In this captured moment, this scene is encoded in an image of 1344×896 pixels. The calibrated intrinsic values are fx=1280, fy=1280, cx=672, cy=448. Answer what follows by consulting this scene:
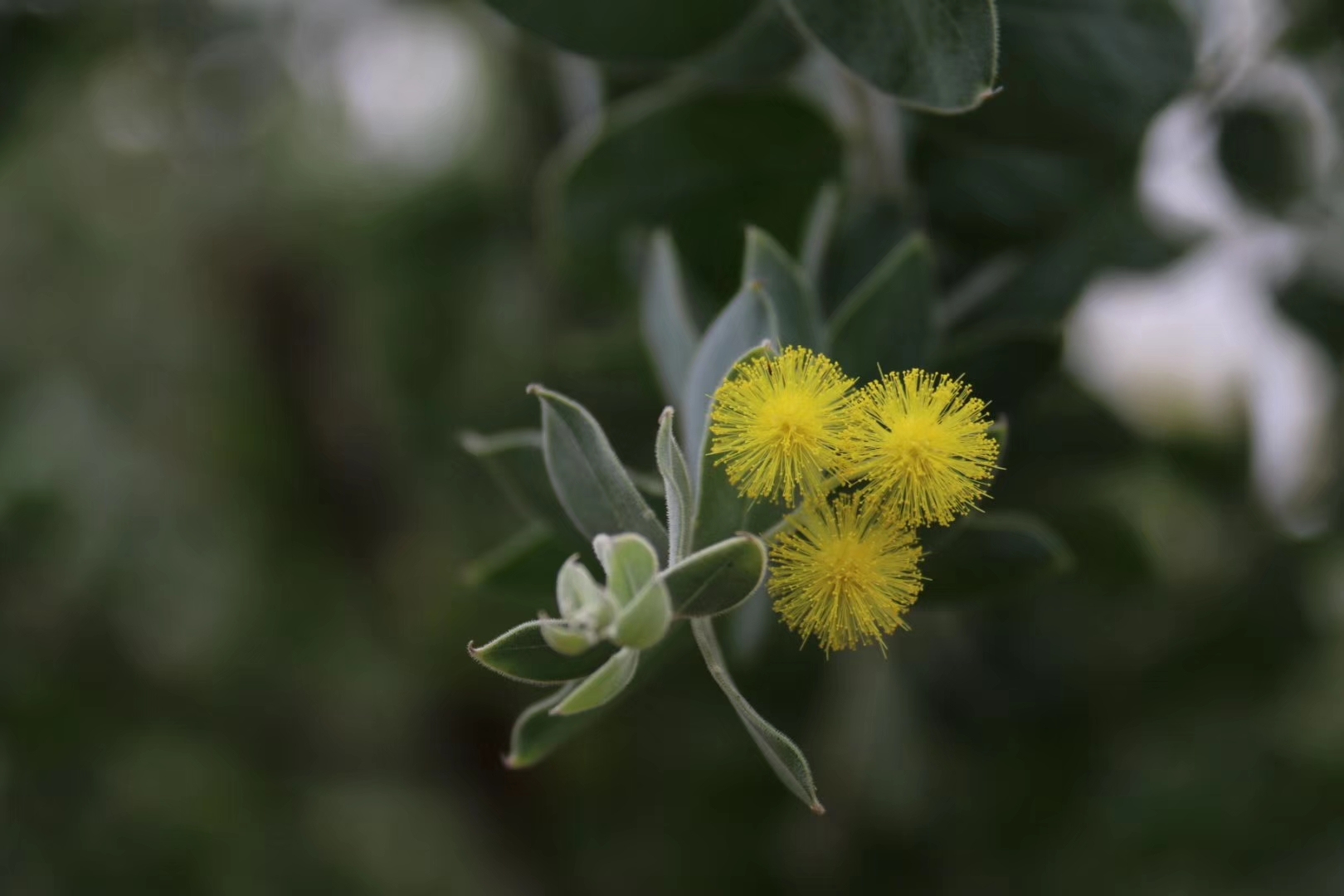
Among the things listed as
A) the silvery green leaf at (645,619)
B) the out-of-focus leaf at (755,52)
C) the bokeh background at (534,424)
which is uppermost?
the out-of-focus leaf at (755,52)

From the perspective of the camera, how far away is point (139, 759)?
1.95m

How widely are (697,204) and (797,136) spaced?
85mm

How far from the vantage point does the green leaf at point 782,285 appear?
0.67m

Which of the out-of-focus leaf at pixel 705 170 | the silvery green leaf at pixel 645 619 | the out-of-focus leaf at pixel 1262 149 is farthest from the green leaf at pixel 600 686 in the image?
the out-of-focus leaf at pixel 1262 149

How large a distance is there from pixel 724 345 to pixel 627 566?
0.56ft

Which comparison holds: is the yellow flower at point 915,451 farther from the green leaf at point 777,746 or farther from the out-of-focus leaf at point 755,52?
the out-of-focus leaf at point 755,52

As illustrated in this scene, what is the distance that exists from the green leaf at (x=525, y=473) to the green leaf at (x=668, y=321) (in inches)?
3.5

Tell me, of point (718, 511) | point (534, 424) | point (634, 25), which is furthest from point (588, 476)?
point (534, 424)

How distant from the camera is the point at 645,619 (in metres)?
→ 0.49

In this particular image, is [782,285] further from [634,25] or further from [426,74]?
[426,74]

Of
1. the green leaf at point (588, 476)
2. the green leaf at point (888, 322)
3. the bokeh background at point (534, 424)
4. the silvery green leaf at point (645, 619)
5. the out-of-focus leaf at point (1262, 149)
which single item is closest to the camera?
the silvery green leaf at point (645, 619)

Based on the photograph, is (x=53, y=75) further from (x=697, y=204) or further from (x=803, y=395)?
(x=803, y=395)

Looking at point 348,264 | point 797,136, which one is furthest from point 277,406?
point 797,136

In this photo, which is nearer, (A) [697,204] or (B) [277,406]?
(A) [697,204]
